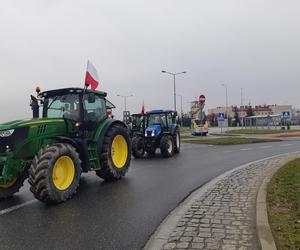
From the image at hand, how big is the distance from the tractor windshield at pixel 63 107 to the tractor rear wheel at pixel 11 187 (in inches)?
74.4

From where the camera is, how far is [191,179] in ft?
33.3

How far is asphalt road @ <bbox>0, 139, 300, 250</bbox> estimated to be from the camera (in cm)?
498

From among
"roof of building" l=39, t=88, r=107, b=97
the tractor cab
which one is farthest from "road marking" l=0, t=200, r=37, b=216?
"roof of building" l=39, t=88, r=107, b=97

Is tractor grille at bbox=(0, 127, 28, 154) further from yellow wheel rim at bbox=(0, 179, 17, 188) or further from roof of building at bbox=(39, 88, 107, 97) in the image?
roof of building at bbox=(39, 88, 107, 97)

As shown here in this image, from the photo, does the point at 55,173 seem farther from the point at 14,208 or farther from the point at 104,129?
the point at 104,129

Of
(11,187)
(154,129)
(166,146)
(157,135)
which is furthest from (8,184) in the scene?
(154,129)

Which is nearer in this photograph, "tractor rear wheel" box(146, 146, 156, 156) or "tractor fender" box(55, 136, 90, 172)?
"tractor fender" box(55, 136, 90, 172)

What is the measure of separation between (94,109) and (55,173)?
281 cm

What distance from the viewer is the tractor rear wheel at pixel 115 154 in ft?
31.1

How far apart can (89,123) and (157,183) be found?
7.99ft

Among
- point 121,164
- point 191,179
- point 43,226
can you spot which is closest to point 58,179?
point 43,226

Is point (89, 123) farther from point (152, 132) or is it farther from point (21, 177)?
point (152, 132)

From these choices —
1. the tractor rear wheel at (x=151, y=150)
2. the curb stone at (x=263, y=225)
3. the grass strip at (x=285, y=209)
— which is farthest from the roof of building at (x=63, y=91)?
the tractor rear wheel at (x=151, y=150)

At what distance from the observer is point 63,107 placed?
9.18 metres
